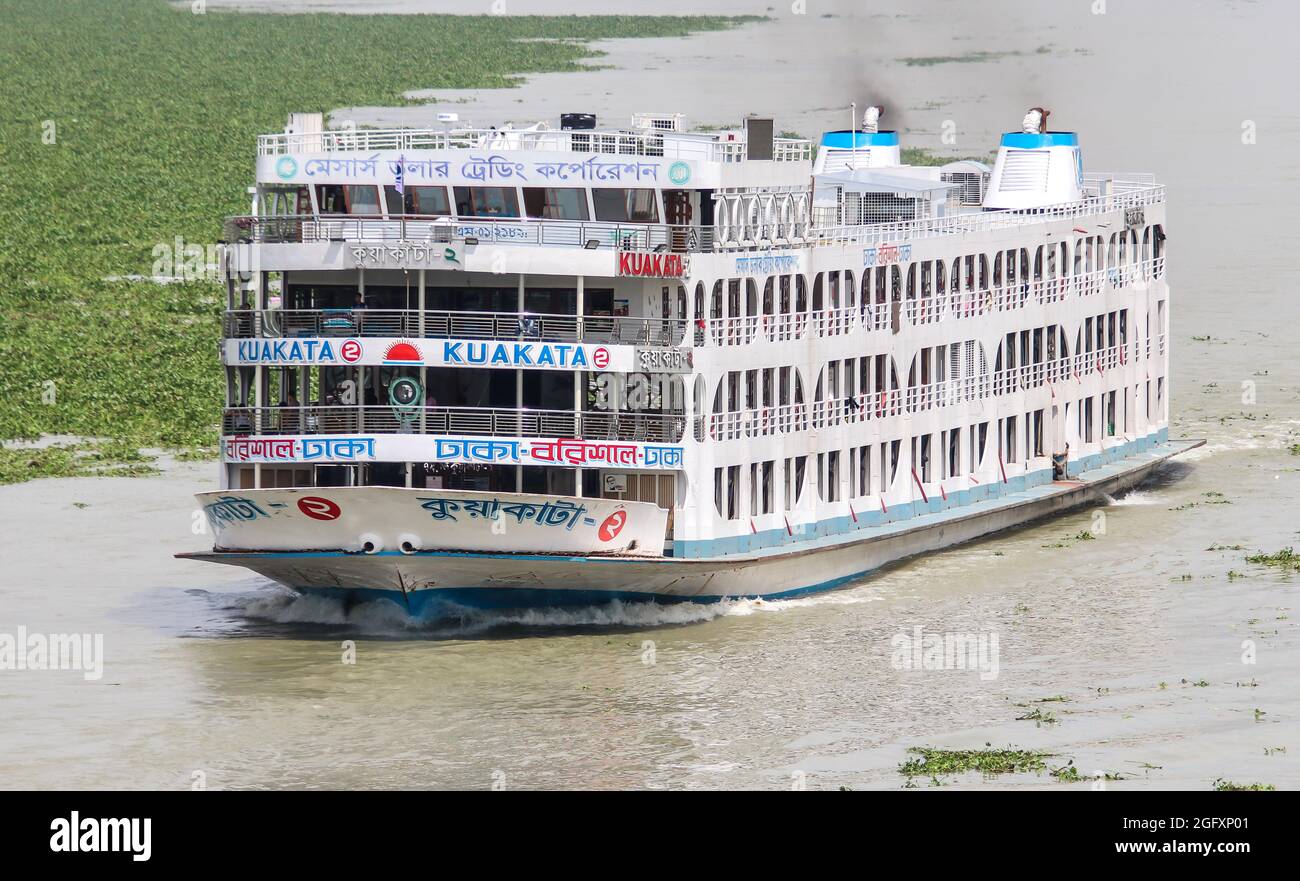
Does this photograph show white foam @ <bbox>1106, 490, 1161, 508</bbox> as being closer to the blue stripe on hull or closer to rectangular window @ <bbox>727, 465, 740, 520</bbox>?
rectangular window @ <bbox>727, 465, 740, 520</bbox>

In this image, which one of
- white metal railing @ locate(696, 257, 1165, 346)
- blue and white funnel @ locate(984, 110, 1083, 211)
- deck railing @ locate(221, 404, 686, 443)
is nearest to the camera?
deck railing @ locate(221, 404, 686, 443)

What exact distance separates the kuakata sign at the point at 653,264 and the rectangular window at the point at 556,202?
155 cm

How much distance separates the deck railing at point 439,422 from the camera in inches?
1483

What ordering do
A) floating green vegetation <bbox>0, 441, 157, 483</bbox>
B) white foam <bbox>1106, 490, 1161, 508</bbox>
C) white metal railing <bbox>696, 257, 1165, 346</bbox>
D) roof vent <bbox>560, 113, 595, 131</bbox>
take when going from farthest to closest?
white foam <bbox>1106, 490, 1161, 508</bbox>
floating green vegetation <bbox>0, 441, 157, 483</bbox>
roof vent <bbox>560, 113, 595, 131</bbox>
white metal railing <bbox>696, 257, 1165, 346</bbox>

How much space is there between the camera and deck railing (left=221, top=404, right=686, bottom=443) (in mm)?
37656

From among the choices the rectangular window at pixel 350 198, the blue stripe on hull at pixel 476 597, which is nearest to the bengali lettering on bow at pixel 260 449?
the blue stripe on hull at pixel 476 597

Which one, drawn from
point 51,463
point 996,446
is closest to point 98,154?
point 51,463

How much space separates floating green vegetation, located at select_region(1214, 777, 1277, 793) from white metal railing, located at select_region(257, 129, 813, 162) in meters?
14.7

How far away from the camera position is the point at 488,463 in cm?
3728

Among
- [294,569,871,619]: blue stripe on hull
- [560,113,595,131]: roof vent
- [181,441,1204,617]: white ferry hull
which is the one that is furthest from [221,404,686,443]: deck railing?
[560,113,595,131]: roof vent

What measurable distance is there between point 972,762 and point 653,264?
1064cm

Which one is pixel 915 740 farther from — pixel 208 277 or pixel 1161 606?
pixel 208 277

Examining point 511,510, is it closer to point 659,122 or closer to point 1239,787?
point 659,122
